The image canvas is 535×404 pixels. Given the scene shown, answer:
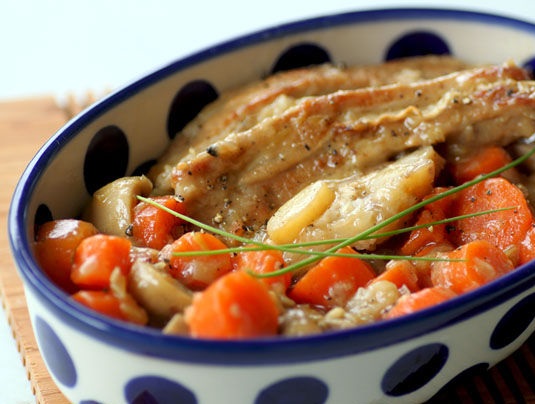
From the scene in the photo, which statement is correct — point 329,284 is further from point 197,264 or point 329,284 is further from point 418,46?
point 418,46

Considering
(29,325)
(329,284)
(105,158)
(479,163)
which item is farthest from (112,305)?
(479,163)

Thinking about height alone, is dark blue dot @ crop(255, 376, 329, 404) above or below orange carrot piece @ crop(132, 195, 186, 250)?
below

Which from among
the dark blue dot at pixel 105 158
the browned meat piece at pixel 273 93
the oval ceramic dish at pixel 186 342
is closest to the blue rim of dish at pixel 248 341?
the oval ceramic dish at pixel 186 342

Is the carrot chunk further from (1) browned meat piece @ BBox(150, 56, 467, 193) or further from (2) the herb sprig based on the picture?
(1) browned meat piece @ BBox(150, 56, 467, 193)

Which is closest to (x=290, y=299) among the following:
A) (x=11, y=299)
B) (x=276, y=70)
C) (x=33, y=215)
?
(x=33, y=215)

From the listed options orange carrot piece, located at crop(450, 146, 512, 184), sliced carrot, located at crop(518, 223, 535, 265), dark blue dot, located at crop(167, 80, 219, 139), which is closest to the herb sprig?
sliced carrot, located at crop(518, 223, 535, 265)

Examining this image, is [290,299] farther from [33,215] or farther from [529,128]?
[529,128]

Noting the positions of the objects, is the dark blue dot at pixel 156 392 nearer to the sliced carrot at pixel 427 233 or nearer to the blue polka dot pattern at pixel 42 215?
the blue polka dot pattern at pixel 42 215
